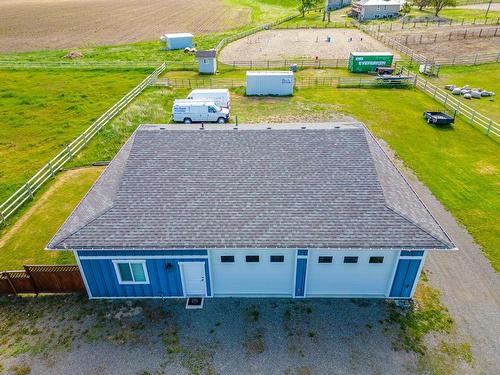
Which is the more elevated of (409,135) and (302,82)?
(302,82)

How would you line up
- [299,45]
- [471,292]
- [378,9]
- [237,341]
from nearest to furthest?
[237,341]
[471,292]
[299,45]
[378,9]

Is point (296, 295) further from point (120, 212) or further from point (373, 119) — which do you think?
point (373, 119)

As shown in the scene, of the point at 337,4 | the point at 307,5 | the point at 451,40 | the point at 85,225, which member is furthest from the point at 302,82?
the point at 337,4

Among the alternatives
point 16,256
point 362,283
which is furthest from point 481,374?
point 16,256

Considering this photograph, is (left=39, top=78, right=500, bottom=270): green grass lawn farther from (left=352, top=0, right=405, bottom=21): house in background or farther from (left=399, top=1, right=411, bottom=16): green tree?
(left=399, top=1, right=411, bottom=16): green tree

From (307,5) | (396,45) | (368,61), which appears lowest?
(368,61)

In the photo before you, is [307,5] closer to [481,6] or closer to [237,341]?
[481,6]

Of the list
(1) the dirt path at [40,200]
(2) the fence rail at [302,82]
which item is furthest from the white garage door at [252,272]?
(2) the fence rail at [302,82]
